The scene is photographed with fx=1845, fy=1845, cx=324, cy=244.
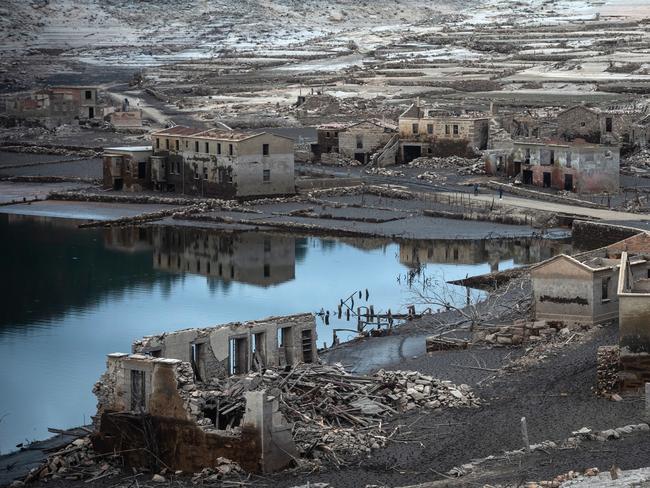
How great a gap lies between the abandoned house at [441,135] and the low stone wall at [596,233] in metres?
14.4

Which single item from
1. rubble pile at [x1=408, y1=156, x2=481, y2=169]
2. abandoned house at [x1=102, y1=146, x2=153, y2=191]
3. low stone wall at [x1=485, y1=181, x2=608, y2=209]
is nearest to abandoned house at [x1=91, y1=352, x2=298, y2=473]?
low stone wall at [x1=485, y1=181, x2=608, y2=209]

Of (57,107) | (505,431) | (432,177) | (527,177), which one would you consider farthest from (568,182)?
(57,107)

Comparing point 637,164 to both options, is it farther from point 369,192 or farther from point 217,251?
point 217,251

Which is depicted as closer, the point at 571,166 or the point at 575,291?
the point at 575,291

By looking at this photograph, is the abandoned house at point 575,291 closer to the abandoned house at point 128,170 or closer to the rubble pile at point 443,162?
the abandoned house at point 128,170

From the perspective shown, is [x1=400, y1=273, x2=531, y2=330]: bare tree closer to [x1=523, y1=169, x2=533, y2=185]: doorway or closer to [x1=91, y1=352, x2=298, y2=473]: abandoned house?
[x1=91, y1=352, x2=298, y2=473]: abandoned house

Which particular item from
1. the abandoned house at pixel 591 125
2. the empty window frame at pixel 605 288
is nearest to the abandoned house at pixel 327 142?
the abandoned house at pixel 591 125

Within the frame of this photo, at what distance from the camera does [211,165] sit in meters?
52.8

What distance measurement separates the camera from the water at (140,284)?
29.7m

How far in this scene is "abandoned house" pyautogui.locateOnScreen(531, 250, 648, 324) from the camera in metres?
29.1

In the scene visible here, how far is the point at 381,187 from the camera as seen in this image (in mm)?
53312

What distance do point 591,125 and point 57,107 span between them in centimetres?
2506

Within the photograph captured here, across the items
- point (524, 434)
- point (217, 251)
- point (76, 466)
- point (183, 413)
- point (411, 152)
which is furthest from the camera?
point (411, 152)

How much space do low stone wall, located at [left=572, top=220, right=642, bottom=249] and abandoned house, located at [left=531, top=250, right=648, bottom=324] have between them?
12.1 m
